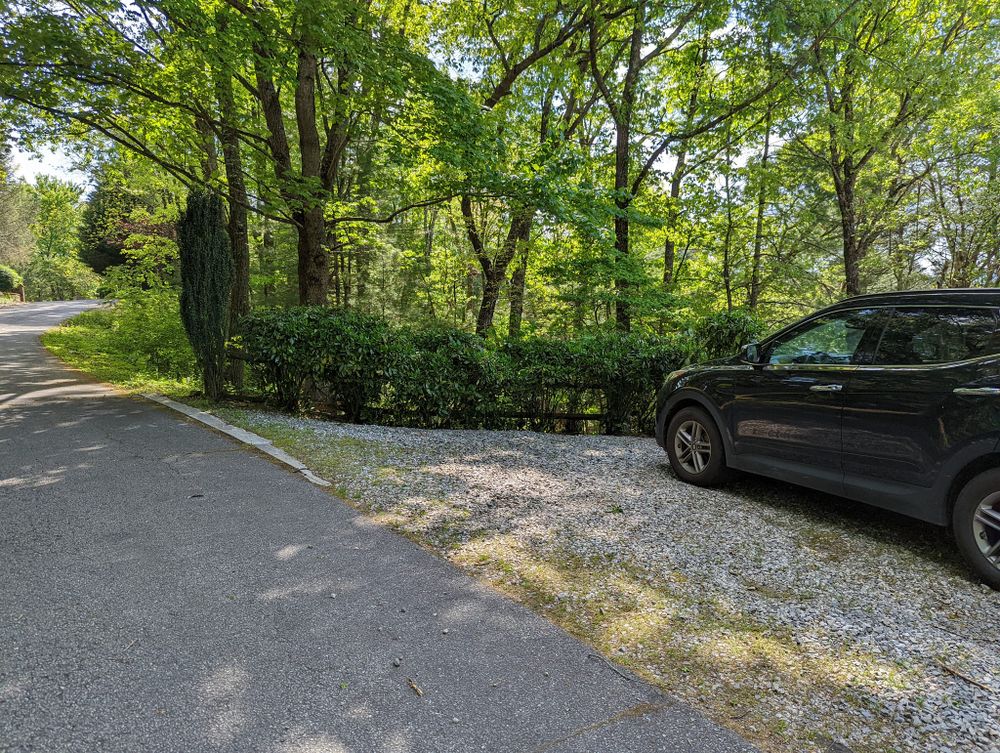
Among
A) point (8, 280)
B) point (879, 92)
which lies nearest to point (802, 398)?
point (879, 92)

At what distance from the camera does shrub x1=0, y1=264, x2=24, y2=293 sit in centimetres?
3769

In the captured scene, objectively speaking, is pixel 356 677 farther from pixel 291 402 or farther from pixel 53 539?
pixel 291 402

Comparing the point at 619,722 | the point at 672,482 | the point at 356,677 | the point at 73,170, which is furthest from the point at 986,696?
the point at 73,170

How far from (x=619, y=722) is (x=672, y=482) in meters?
3.39

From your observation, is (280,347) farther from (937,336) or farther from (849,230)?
(849,230)

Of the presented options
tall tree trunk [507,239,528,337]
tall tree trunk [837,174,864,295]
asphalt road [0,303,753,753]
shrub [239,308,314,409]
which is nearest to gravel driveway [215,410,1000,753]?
asphalt road [0,303,753,753]

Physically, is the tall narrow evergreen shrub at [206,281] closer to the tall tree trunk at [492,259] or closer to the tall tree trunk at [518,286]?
the tall tree trunk at [492,259]

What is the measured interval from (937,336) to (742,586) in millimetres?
2180

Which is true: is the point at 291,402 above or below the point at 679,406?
below

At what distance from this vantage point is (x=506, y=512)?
13.8 ft

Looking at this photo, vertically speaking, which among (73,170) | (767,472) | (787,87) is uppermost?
(787,87)

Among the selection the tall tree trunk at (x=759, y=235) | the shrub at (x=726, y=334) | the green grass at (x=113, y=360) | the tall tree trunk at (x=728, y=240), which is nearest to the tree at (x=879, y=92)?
the tall tree trunk at (x=759, y=235)

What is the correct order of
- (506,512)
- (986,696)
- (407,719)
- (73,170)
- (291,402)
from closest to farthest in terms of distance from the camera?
(407,719)
(986,696)
(506,512)
(291,402)
(73,170)

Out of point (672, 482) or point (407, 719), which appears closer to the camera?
point (407, 719)
